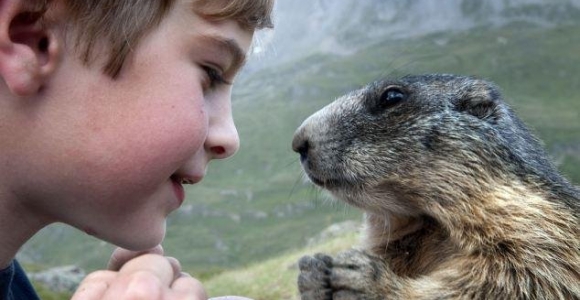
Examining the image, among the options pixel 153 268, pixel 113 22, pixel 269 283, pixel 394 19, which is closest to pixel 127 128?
pixel 113 22

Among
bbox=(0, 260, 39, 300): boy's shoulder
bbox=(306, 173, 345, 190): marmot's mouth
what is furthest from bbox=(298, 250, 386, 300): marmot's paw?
bbox=(0, 260, 39, 300): boy's shoulder

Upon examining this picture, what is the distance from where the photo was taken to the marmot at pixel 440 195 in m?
2.44

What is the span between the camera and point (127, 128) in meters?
2.05

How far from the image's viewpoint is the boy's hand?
5.82 feet

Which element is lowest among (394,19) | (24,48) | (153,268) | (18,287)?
(394,19)

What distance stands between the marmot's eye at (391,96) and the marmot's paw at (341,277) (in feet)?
3.47

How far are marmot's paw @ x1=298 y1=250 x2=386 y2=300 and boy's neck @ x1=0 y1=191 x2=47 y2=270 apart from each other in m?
1.12

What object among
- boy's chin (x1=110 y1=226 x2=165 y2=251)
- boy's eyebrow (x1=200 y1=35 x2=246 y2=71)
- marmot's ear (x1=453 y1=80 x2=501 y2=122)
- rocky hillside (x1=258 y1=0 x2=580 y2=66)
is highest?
boy's eyebrow (x1=200 y1=35 x2=246 y2=71)

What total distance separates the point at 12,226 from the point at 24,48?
837 mm

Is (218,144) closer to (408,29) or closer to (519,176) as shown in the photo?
(519,176)

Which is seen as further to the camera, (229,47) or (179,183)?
(179,183)

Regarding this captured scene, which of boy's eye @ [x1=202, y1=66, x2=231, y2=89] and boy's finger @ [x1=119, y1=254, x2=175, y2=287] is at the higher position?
boy's eye @ [x1=202, y1=66, x2=231, y2=89]

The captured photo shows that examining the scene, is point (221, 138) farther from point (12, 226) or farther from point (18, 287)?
point (18, 287)

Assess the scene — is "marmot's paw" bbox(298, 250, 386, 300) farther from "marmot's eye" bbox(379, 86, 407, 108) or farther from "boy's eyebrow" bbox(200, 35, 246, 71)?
"marmot's eye" bbox(379, 86, 407, 108)
